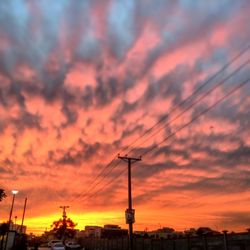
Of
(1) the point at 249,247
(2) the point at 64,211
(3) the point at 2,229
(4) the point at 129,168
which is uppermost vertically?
(2) the point at 64,211

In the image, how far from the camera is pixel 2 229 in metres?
43.2

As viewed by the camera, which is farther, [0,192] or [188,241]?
[188,241]

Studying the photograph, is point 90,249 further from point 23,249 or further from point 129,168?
point 129,168

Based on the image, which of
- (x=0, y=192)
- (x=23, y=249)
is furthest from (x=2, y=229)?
(x=0, y=192)

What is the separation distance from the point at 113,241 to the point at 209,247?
1243 inches

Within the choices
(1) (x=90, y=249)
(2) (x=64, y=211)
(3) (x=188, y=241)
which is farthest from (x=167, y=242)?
(2) (x=64, y=211)

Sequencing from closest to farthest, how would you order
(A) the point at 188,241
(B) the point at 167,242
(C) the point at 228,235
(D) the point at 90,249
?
1. (C) the point at 228,235
2. (A) the point at 188,241
3. (B) the point at 167,242
4. (D) the point at 90,249

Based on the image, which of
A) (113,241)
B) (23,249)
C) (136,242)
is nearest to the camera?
(136,242)

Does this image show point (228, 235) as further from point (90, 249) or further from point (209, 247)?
point (90, 249)

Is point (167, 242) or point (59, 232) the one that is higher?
point (59, 232)

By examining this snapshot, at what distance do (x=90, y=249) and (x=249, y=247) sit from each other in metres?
55.2

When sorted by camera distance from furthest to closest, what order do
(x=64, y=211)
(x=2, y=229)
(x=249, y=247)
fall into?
(x=64, y=211), (x=2, y=229), (x=249, y=247)

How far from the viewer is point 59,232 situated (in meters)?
140

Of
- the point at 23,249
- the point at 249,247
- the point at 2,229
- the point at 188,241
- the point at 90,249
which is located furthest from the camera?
the point at 90,249
